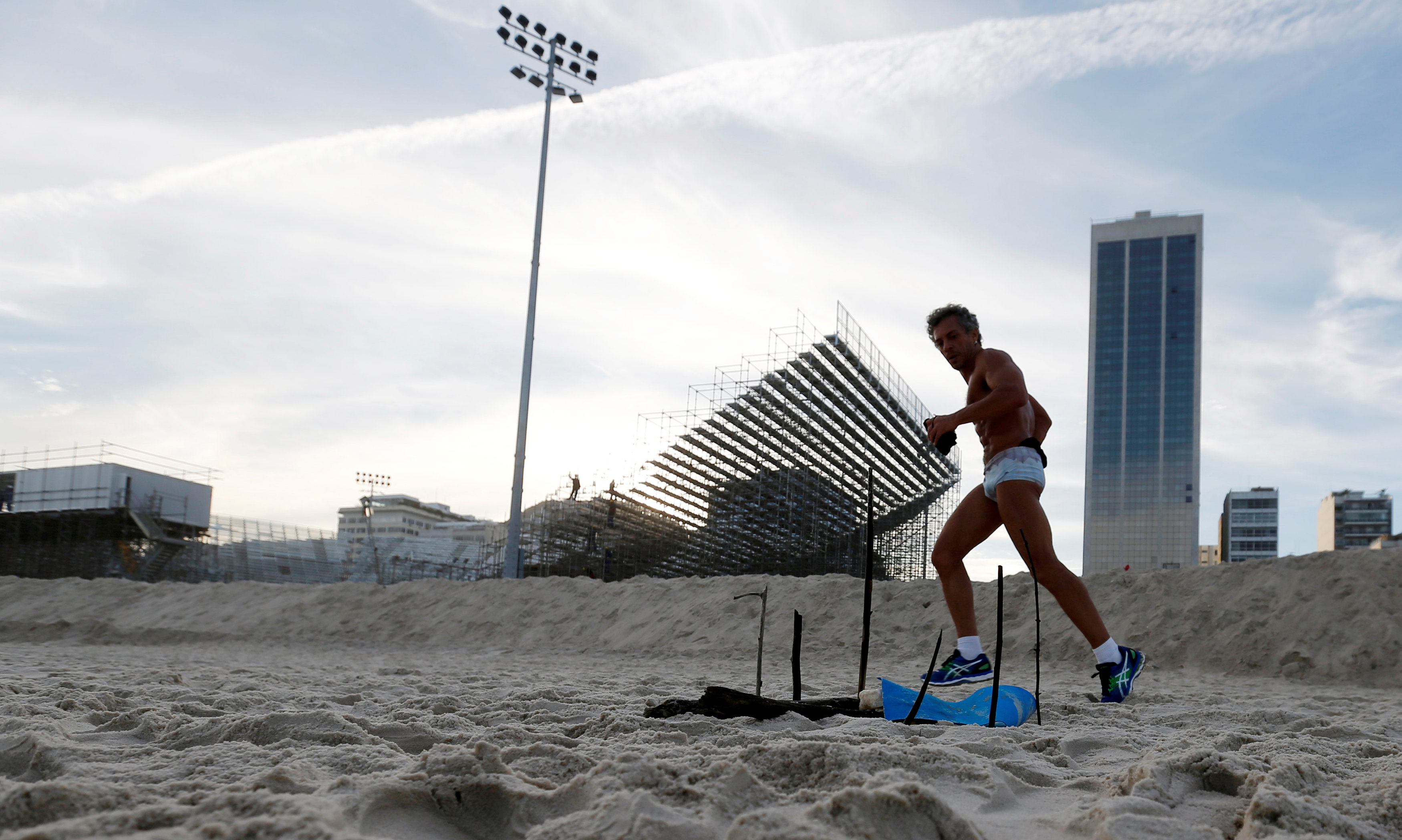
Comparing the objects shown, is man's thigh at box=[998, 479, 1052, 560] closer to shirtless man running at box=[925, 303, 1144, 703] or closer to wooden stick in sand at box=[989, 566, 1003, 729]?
shirtless man running at box=[925, 303, 1144, 703]

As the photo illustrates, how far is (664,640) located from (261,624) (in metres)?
5.09

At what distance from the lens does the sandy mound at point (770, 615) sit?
573 cm

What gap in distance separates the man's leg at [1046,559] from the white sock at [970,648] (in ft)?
1.02

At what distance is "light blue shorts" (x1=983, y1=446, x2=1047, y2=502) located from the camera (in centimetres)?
305

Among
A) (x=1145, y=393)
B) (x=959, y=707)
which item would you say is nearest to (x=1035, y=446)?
(x=959, y=707)

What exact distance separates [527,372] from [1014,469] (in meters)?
13.4

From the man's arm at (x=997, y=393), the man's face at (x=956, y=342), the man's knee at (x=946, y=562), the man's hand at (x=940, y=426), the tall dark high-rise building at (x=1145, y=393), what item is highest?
the tall dark high-rise building at (x=1145, y=393)

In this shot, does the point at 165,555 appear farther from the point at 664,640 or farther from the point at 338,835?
the point at 338,835

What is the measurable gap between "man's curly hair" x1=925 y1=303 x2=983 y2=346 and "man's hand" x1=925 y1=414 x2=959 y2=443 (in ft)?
1.58

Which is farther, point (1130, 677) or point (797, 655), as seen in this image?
point (1130, 677)

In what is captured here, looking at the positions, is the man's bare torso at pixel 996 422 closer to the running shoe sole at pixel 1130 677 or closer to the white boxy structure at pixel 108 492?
the running shoe sole at pixel 1130 677

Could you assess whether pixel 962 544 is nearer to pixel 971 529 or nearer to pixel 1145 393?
pixel 971 529

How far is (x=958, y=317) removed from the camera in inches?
132

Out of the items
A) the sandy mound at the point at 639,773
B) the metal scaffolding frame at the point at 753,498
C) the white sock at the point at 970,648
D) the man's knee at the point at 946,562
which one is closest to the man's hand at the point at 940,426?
A: the man's knee at the point at 946,562
